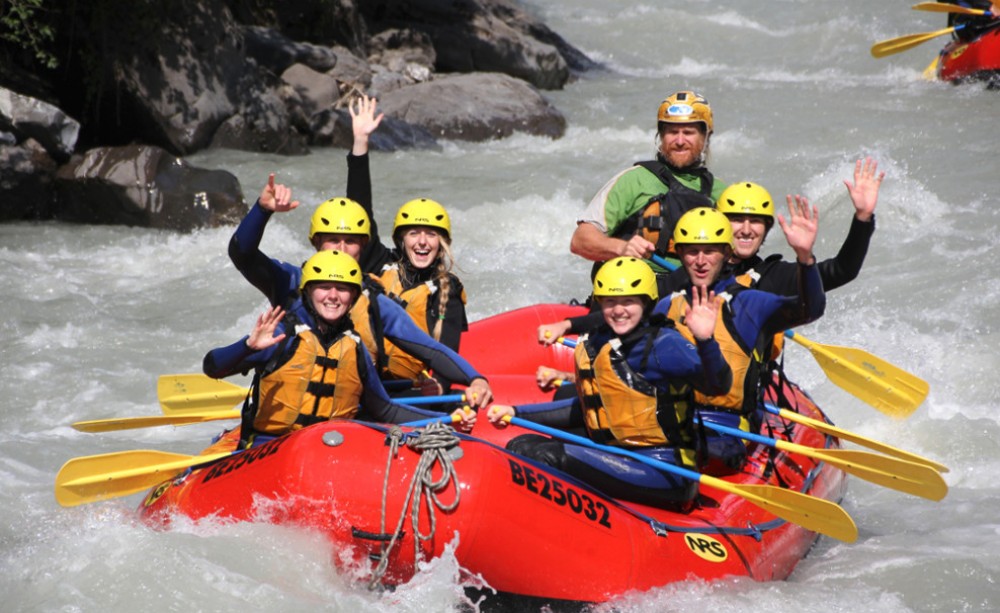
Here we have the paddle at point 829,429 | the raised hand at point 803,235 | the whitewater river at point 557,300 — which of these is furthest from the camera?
the paddle at point 829,429

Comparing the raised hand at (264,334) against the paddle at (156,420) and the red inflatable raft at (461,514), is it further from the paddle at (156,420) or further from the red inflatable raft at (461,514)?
the paddle at (156,420)

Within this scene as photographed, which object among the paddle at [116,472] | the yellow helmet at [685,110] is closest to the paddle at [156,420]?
the paddle at [116,472]

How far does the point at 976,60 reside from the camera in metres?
14.3

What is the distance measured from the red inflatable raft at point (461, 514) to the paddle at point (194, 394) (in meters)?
0.87

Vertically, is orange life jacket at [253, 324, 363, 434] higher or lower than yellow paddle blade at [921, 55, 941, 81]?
lower

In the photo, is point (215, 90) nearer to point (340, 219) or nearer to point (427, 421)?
point (340, 219)

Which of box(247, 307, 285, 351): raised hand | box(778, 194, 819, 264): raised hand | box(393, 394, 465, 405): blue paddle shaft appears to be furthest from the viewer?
box(393, 394, 465, 405): blue paddle shaft

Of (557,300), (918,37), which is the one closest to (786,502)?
(557,300)

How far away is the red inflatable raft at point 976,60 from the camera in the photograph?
1423cm

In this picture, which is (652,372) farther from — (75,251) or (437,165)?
(437,165)

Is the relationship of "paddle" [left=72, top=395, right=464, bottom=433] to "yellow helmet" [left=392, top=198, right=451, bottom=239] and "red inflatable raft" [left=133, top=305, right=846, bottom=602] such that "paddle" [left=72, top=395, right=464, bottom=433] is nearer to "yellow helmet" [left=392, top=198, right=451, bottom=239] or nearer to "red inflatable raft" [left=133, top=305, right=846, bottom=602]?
"red inflatable raft" [left=133, top=305, right=846, bottom=602]

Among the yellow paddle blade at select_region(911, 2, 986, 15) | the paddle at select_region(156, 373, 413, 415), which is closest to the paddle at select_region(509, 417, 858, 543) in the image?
the paddle at select_region(156, 373, 413, 415)

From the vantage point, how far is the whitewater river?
156 inches

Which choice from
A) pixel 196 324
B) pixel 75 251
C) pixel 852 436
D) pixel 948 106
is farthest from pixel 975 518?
pixel 948 106
